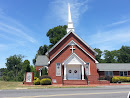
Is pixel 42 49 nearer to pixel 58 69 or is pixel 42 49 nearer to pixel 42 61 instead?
pixel 42 61

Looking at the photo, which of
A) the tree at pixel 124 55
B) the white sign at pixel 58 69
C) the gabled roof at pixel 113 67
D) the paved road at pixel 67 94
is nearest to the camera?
the paved road at pixel 67 94

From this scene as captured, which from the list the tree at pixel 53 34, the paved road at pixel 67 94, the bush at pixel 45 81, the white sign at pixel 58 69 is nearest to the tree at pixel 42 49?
the tree at pixel 53 34

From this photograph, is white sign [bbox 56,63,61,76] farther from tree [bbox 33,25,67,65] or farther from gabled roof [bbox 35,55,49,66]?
tree [bbox 33,25,67,65]

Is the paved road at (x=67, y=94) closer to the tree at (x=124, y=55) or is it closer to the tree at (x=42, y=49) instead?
the tree at (x=42, y=49)

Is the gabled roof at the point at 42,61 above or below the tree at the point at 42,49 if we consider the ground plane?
below

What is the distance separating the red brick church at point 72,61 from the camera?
2484cm

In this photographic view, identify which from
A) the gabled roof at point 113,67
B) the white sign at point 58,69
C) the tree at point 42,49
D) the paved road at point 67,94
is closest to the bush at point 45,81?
the white sign at point 58,69

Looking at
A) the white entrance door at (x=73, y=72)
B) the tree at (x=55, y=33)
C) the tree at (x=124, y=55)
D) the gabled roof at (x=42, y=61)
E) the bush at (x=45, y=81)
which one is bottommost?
the bush at (x=45, y=81)

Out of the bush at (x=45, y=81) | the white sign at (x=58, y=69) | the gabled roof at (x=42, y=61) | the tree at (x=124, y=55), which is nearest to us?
the bush at (x=45, y=81)

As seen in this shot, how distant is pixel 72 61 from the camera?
81.5ft

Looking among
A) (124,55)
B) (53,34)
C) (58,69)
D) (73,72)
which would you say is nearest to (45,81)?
(58,69)

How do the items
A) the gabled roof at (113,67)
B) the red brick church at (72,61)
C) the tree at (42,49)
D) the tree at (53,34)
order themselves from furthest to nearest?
the tree at (42,49) < the tree at (53,34) < the gabled roof at (113,67) < the red brick church at (72,61)

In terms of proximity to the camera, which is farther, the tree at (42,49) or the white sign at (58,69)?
the tree at (42,49)

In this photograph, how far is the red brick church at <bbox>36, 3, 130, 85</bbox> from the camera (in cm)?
2484
